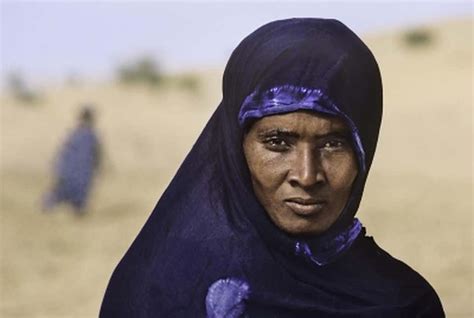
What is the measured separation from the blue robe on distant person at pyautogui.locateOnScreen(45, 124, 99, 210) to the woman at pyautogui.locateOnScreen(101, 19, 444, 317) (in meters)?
13.0

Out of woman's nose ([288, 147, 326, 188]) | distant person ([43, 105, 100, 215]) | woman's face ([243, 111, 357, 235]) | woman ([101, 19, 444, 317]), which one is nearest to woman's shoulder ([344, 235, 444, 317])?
woman ([101, 19, 444, 317])

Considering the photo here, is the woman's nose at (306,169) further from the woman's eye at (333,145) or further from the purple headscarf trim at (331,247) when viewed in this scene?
the purple headscarf trim at (331,247)

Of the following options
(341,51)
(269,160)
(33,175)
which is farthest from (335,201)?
(33,175)

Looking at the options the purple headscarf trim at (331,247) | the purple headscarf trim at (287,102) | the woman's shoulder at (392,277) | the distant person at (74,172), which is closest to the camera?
the purple headscarf trim at (287,102)

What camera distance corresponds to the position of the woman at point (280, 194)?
2.99 m

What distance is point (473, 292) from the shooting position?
35.2 feet

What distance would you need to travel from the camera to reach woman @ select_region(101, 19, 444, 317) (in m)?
2.99

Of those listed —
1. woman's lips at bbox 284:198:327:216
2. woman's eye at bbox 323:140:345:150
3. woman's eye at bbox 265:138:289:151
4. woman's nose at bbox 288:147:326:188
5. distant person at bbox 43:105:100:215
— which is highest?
distant person at bbox 43:105:100:215

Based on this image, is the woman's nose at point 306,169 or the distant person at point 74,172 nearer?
the woman's nose at point 306,169

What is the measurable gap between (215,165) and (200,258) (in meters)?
0.25

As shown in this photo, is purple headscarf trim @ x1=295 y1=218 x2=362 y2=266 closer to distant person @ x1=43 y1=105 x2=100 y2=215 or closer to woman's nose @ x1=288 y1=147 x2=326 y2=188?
woman's nose @ x1=288 y1=147 x2=326 y2=188

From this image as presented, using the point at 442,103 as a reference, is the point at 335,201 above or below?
below

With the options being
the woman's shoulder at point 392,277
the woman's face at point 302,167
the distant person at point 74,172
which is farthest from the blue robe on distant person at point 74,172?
the woman's face at point 302,167

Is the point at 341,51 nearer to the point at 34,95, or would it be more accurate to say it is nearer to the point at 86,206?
the point at 86,206
